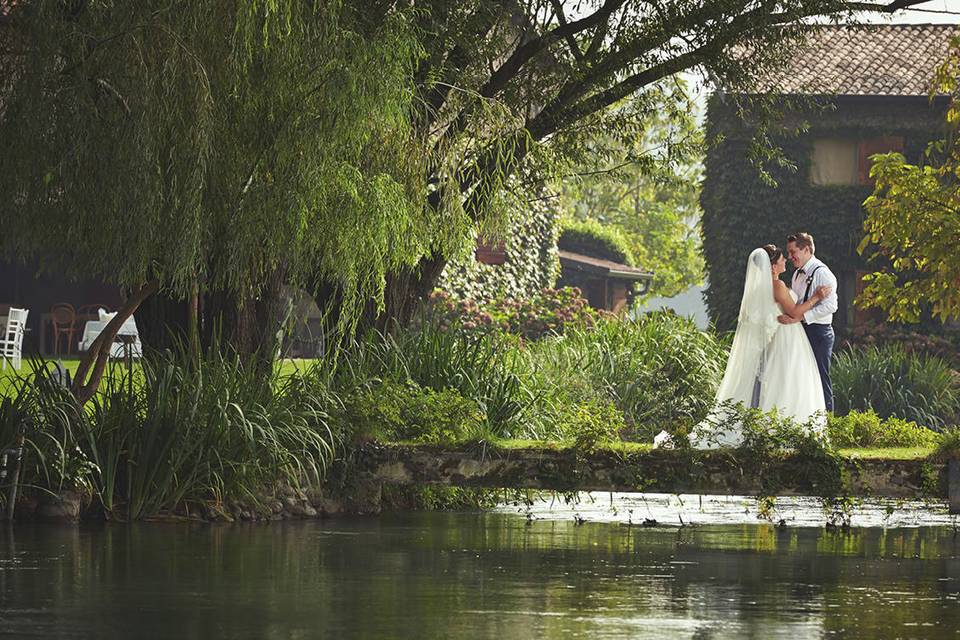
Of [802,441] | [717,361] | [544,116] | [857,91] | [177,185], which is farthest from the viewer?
[857,91]

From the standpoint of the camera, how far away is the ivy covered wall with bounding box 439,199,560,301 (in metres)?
38.8

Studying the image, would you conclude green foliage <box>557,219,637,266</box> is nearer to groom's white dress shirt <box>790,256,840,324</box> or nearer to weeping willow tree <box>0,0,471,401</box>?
groom's white dress shirt <box>790,256,840,324</box>

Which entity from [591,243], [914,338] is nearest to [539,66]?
[914,338]

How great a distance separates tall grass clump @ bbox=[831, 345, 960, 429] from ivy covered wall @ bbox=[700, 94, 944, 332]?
8972mm

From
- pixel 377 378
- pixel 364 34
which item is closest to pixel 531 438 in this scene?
pixel 377 378

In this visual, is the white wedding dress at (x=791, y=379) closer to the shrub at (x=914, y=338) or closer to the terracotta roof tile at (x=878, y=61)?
the shrub at (x=914, y=338)

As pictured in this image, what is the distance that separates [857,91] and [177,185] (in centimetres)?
2594

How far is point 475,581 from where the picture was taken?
1078cm

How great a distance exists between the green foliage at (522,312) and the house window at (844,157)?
5.89 metres

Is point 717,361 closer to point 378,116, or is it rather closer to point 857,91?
point 378,116

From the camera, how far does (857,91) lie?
36.7m

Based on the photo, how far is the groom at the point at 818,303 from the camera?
17453 mm

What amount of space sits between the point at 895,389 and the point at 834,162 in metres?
11.3

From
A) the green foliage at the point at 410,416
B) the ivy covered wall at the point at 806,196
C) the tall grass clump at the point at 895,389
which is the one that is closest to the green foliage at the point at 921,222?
the green foliage at the point at 410,416
